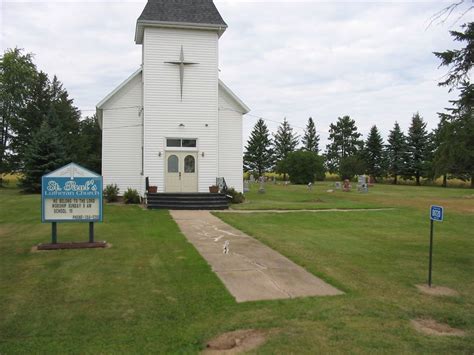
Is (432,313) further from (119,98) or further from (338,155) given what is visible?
(338,155)

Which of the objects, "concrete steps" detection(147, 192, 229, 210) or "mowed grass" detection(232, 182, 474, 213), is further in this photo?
"mowed grass" detection(232, 182, 474, 213)

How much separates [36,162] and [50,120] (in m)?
11.9

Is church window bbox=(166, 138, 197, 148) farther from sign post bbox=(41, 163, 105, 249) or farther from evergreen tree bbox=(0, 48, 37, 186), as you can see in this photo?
evergreen tree bbox=(0, 48, 37, 186)

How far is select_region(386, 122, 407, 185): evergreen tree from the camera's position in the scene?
67.9m

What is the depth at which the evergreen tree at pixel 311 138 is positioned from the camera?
3765 inches

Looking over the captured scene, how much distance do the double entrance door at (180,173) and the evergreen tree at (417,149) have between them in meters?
51.1

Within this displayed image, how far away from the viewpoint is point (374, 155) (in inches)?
2916

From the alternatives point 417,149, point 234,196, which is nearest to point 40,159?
point 234,196

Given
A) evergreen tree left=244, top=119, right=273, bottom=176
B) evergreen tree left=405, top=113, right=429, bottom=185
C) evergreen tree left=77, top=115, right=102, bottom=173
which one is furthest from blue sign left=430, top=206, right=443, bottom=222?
evergreen tree left=244, top=119, right=273, bottom=176

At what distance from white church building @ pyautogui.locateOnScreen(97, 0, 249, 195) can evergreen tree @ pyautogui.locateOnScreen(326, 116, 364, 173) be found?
65.7 m

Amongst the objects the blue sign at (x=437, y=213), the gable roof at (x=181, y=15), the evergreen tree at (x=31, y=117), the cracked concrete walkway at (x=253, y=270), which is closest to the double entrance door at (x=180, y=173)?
the gable roof at (x=181, y=15)

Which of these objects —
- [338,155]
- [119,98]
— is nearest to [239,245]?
[119,98]

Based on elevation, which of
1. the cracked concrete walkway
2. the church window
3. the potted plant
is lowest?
the cracked concrete walkway

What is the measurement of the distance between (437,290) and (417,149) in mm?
64663
